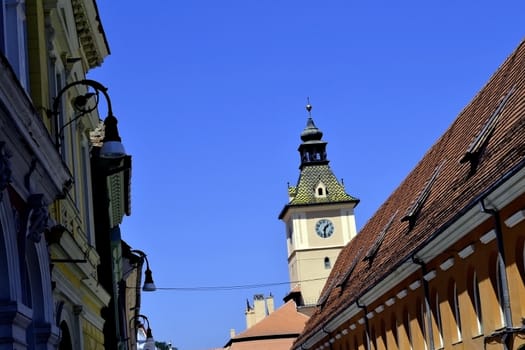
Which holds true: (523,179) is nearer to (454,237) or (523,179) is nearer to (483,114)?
(454,237)

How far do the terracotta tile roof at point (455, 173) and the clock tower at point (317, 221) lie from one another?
57.1 metres

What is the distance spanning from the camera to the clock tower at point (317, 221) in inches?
3708

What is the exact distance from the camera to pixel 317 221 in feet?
312

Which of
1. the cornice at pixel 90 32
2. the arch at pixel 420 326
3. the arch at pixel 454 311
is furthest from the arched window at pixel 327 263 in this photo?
the cornice at pixel 90 32

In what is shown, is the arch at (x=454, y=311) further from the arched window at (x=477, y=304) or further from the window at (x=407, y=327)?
the window at (x=407, y=327)

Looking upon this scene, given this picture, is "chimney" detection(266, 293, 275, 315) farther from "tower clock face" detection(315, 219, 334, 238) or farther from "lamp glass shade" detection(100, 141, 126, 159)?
"lamp glass shade" detection(100, 141, 126, 159)

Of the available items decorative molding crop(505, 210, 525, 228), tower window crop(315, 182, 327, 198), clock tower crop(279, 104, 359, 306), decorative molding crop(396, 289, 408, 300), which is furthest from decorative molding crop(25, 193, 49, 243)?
tower window crop(315, 182, 327, 198)

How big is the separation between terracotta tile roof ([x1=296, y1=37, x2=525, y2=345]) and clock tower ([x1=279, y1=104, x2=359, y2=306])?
187 ft

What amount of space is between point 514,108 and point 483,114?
4.33m

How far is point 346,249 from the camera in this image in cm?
4756

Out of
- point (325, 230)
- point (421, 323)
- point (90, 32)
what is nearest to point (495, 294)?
point (421, 323)

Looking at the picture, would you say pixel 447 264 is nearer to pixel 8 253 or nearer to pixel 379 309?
pixel 379 309

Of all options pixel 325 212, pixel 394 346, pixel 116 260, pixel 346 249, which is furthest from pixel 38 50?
pixel 325 212

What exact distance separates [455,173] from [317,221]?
238 feet
